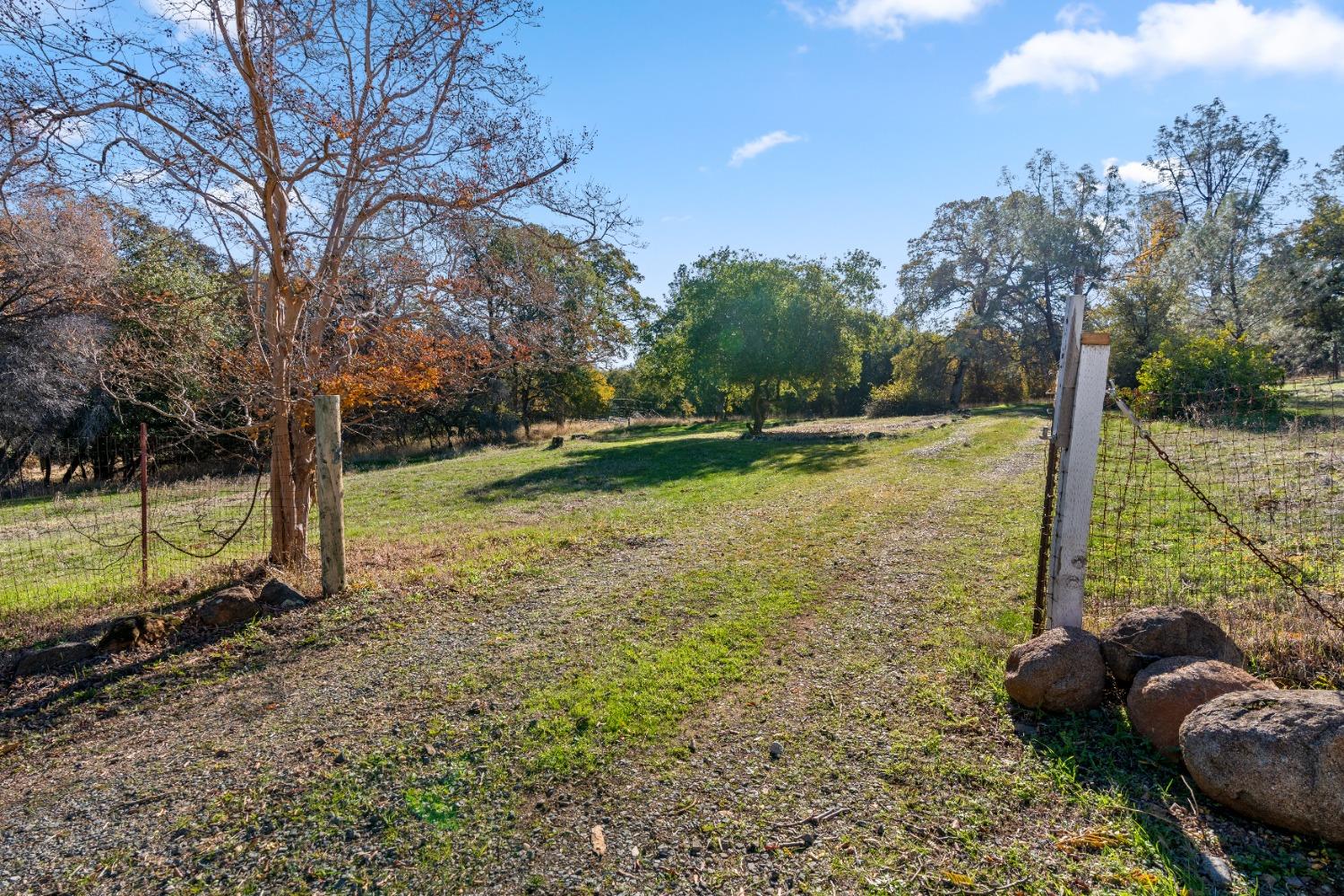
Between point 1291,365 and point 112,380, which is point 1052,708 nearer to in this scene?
point 112,380

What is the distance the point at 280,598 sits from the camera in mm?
6266

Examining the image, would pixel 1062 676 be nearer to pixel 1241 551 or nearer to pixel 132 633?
pixel 1241 551

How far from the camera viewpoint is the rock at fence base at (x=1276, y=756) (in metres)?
2.63

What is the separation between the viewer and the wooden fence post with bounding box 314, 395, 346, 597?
6449 mm

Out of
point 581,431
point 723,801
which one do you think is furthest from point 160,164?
point 581,431

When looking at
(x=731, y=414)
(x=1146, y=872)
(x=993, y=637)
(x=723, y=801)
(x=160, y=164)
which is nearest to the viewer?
(x=1146, y=872)

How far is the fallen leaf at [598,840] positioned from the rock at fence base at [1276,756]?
106 inches

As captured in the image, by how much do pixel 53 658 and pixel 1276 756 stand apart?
786 centimetres

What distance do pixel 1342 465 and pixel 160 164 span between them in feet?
48.5

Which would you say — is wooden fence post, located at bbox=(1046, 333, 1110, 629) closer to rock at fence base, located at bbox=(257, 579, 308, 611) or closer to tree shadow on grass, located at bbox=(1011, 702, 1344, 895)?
tree shadow on grass, located at bbox=(1011, 702, 1344, 895)

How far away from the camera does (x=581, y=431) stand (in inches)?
1364

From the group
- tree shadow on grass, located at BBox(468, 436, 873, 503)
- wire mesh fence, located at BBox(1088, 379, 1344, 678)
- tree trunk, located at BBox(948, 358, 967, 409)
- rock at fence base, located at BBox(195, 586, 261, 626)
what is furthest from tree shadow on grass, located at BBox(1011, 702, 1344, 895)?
tree trunk, located at BBox(948, 358, 967, 409)

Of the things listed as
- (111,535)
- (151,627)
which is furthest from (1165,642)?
(111,535)

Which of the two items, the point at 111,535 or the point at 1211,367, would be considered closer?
the point at 111,535
